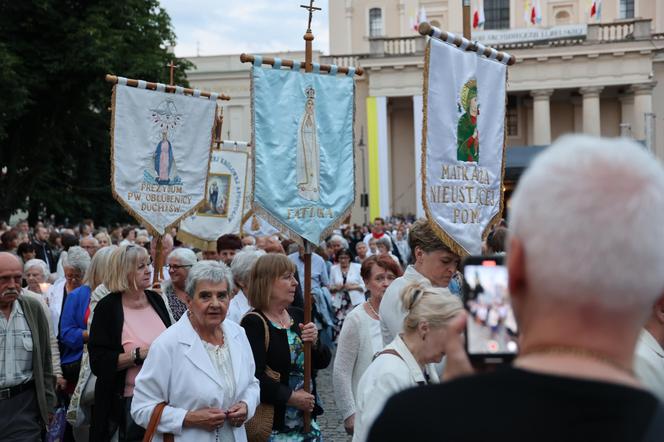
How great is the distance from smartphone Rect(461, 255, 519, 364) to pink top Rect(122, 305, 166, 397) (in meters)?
4.06

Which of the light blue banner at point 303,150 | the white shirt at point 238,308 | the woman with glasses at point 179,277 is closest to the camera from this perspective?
the light blue banner at point 303,150

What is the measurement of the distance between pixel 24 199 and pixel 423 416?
32.5 meters

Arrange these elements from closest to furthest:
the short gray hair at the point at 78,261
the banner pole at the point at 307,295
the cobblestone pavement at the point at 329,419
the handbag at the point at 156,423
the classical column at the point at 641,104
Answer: the handbag at the point at 156,423, the banner pole at the point at 307,295, the short gray hair at the point at 78,261, the cobblestone pavement at the point at 329,419, the classical column at the point at 641,104

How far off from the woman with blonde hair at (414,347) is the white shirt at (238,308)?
136 inches

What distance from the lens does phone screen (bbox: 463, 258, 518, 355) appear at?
7.16ft

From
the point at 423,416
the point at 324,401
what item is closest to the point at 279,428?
the point at 423,416

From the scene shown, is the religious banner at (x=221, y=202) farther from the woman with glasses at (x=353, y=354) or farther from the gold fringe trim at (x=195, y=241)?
the woman with glasses at (x=353, y=354)

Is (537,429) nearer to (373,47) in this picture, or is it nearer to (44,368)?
(44,368)

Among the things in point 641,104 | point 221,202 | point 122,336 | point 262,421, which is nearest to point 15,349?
point 122,336

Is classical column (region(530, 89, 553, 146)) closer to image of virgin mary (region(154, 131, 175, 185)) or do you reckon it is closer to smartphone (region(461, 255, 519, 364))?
image of virgin mary (region(154, 131, 175, 185))

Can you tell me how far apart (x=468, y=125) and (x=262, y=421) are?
2321mm

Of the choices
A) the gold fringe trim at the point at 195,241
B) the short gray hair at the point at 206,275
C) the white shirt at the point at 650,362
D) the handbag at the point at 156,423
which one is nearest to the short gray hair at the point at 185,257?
the short gray hair at the point at 206,275

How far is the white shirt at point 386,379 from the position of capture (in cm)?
369

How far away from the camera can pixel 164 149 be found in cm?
920
